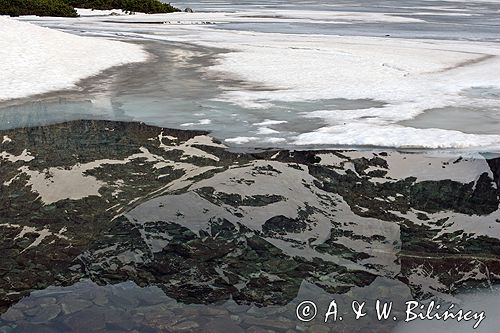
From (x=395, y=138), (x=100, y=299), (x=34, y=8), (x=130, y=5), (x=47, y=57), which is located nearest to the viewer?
(x=100, y=299)

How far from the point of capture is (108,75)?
43.2ft

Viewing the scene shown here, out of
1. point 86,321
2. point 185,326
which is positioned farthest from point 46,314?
point 185,326

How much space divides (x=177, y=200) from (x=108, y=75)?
25.6 feet

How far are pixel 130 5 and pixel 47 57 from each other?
29.5 m

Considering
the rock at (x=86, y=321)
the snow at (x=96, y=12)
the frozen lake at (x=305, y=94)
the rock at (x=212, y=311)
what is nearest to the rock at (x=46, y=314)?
the rock at (x=86, y=321)

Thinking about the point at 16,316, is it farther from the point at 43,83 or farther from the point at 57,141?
the point at 43,83

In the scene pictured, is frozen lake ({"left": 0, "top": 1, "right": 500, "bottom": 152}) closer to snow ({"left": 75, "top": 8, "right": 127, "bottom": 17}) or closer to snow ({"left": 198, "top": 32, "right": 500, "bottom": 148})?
snow ({"left": 198, "top": 32, "right": 500, "bottom": 148})

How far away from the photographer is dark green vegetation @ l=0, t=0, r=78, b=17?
1326 inches

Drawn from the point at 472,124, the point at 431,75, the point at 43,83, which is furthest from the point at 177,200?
the point at 431,75

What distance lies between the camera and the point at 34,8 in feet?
115
